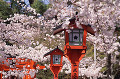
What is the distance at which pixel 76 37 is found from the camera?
5.30 m

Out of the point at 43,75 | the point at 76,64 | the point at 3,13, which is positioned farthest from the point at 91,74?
the point at 3,13

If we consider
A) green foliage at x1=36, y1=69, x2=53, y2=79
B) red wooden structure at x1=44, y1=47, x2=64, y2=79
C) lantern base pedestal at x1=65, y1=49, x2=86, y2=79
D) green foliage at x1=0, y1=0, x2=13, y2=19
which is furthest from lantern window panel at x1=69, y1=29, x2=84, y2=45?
green foliage at x1=0, y1=0, x2=13, y2=19

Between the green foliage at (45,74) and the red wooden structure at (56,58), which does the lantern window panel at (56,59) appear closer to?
the red wooden structure at (56,58)

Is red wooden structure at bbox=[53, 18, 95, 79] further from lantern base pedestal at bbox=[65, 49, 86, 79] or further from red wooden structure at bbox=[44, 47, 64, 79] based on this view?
red wooden structure at bbox=[44, 47, 64, 79]

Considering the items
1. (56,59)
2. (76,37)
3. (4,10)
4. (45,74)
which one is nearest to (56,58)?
(56,59)

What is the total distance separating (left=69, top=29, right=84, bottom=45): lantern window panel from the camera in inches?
207

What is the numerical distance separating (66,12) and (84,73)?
6.68 metres

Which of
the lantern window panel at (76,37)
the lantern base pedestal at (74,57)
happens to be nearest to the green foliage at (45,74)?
the lantern base pedestal at (74,57)

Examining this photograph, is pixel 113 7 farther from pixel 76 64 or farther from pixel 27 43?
pixel 27 43

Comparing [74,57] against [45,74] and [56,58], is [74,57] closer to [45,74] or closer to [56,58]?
[56,58]

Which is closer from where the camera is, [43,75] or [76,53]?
[76,53]

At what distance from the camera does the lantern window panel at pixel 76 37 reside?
17.3ft

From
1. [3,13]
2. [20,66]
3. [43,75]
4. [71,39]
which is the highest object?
[3,13]

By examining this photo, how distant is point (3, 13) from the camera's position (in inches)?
664
